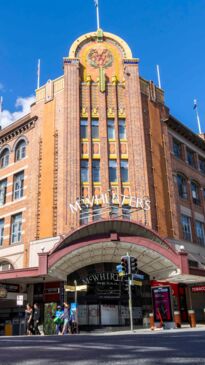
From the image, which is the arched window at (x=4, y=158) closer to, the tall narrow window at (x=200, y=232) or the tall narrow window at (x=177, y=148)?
the tall narrow window at (x=177, y=148)

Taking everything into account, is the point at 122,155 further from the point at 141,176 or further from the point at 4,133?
the point at 4,133

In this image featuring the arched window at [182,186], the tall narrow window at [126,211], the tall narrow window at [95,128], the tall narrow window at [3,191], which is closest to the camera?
the tall narrow window at [126,211]

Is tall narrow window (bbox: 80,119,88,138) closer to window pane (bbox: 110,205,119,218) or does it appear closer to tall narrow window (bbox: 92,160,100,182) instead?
tall narrow window (bbox: 92,160,100,182)

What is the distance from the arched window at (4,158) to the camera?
1418 inches

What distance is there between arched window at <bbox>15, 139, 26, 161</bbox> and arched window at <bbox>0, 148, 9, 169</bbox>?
5.02ft

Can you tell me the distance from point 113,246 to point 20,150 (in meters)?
14.0

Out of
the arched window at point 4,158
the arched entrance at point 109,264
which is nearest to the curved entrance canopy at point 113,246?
the arched entrance at point 109,264

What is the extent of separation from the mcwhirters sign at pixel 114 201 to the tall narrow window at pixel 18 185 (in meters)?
6.99

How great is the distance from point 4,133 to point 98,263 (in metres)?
15.8

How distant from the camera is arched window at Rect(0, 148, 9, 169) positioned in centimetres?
3602

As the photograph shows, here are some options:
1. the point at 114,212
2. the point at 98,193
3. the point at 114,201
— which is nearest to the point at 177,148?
the point at 114,201

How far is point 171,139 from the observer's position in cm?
3547

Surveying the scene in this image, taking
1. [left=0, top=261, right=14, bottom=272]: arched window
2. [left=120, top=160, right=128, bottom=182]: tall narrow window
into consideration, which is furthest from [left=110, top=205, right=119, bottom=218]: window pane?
[left=0, top=261, right=14, bottom=272]: arched window

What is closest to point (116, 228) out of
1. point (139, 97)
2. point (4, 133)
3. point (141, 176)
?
point (141, 176)
